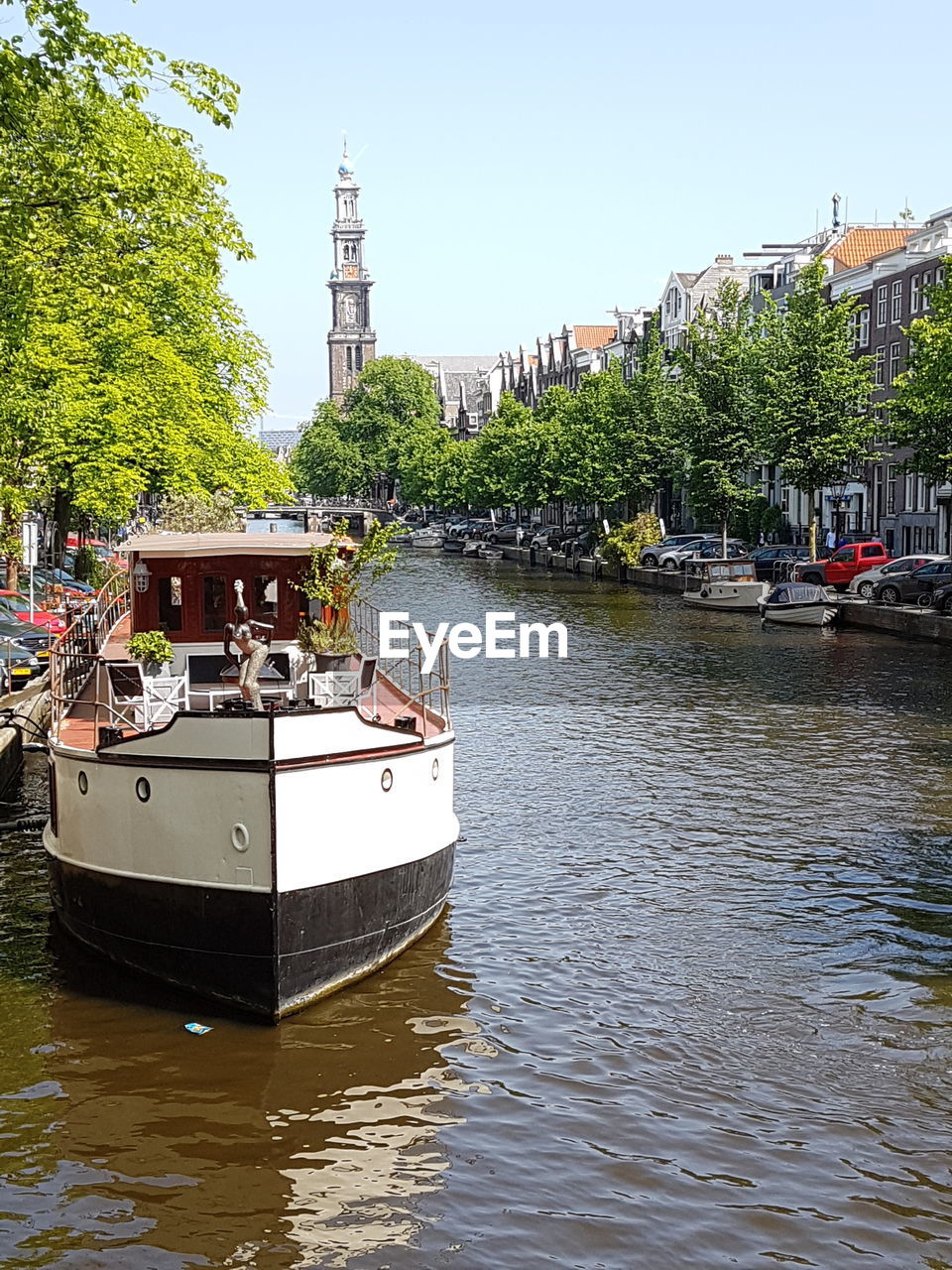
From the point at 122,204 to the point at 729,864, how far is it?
12.1 m

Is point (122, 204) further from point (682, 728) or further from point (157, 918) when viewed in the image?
point (682, 728)

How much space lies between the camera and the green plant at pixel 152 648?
19.1m

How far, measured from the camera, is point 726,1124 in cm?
1327

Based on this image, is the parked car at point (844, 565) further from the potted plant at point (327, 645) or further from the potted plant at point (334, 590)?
the potted plant at point (327, 645)

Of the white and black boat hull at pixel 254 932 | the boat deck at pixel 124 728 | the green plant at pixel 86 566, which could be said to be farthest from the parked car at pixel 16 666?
the green plant at pixel 86 566

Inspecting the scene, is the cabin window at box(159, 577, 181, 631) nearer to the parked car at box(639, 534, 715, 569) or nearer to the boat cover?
the boat cover

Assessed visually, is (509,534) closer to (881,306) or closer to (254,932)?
(881,306)

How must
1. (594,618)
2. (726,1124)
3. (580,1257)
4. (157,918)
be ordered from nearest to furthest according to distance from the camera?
1. (580,1257)
2. (726,1124)
3. (157,918)
4. (594,618)

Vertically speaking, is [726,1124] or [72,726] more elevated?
[72,726]

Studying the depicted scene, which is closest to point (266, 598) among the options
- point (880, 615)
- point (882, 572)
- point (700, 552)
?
point (880, 615)

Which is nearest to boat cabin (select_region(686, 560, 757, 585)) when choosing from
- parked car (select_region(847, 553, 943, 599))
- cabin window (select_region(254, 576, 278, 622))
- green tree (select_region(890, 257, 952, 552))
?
parked car (select_region(847, 553, 943, 599))

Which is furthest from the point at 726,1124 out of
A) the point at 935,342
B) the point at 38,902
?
the point at 935,342

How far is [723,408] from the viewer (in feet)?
244

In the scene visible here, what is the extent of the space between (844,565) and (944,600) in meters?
11.8
